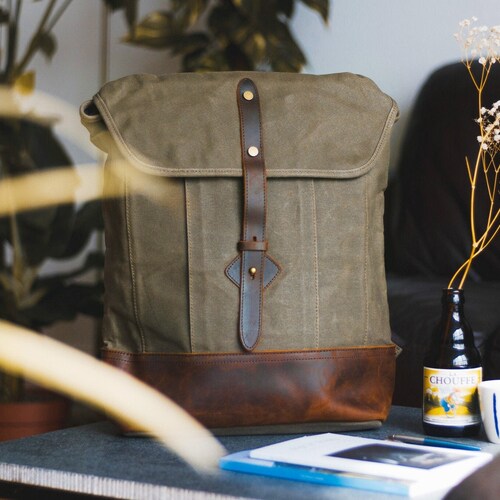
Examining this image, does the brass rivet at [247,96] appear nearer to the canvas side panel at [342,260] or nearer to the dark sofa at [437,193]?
the canvas side panel at [342,260]

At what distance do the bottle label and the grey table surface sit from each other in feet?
0.10

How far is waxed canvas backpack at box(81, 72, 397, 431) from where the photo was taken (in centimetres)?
103

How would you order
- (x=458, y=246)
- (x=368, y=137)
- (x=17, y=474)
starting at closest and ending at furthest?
(x=17, y=474)
(x=368, y=137)
(x=458, y=246)

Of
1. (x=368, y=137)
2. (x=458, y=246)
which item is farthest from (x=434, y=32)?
(x=368, y=137)

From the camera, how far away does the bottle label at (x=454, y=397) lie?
3.25 ft

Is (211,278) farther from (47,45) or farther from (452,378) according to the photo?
(47,45)

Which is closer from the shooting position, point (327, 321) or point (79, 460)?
point (79, 460)

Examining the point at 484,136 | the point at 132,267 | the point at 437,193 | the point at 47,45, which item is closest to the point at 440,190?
the point at 437,193

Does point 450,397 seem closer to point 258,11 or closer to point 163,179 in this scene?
point 163,179

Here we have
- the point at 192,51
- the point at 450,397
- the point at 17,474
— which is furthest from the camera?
the point at 192,51

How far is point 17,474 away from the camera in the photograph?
0.85 m

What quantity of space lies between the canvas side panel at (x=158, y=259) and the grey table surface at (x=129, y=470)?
13 cm

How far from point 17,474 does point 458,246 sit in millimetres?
1213

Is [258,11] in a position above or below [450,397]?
above
